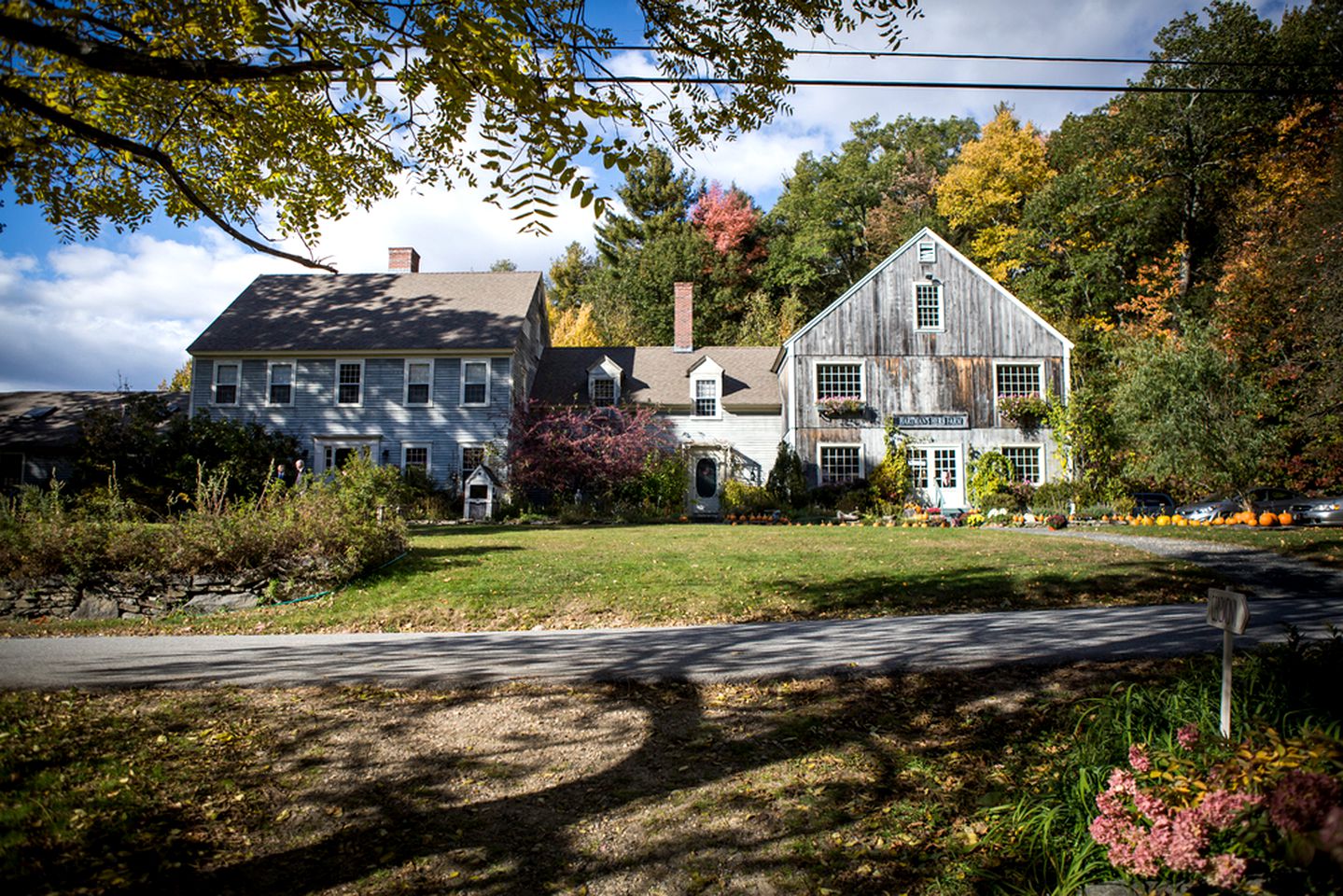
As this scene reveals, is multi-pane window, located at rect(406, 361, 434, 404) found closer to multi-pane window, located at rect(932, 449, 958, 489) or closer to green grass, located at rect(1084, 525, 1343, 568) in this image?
multi-pane window, located at rect(932, 449, 958, 489)

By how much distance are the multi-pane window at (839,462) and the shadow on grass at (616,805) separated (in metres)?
20.9

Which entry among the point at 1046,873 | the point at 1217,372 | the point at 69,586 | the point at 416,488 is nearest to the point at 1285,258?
the point at 1217,372

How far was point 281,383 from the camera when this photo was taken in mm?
28250

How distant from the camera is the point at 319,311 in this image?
29984 millimetres

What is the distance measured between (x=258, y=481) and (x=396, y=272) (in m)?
12.9

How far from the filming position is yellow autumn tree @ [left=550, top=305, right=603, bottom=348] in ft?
128

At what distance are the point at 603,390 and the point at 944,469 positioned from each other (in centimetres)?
1339

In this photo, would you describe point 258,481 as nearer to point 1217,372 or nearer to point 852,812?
point 852,812

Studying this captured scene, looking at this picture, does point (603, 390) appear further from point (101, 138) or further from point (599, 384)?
point (101, 138)

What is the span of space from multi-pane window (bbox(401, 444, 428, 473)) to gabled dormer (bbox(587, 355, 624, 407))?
22.0 ft

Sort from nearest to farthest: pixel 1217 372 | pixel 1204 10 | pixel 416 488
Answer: pixel 1217 372 → pixel 416 488 → pixel 1204 10

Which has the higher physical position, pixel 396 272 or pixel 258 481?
pixel 396 272

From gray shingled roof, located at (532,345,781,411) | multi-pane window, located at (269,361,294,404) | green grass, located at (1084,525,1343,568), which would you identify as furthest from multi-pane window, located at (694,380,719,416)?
multi-pane window, located at (269,361,294,404)

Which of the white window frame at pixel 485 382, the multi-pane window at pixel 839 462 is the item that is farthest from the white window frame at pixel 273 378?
the multi-pane window at pixel 839 462
